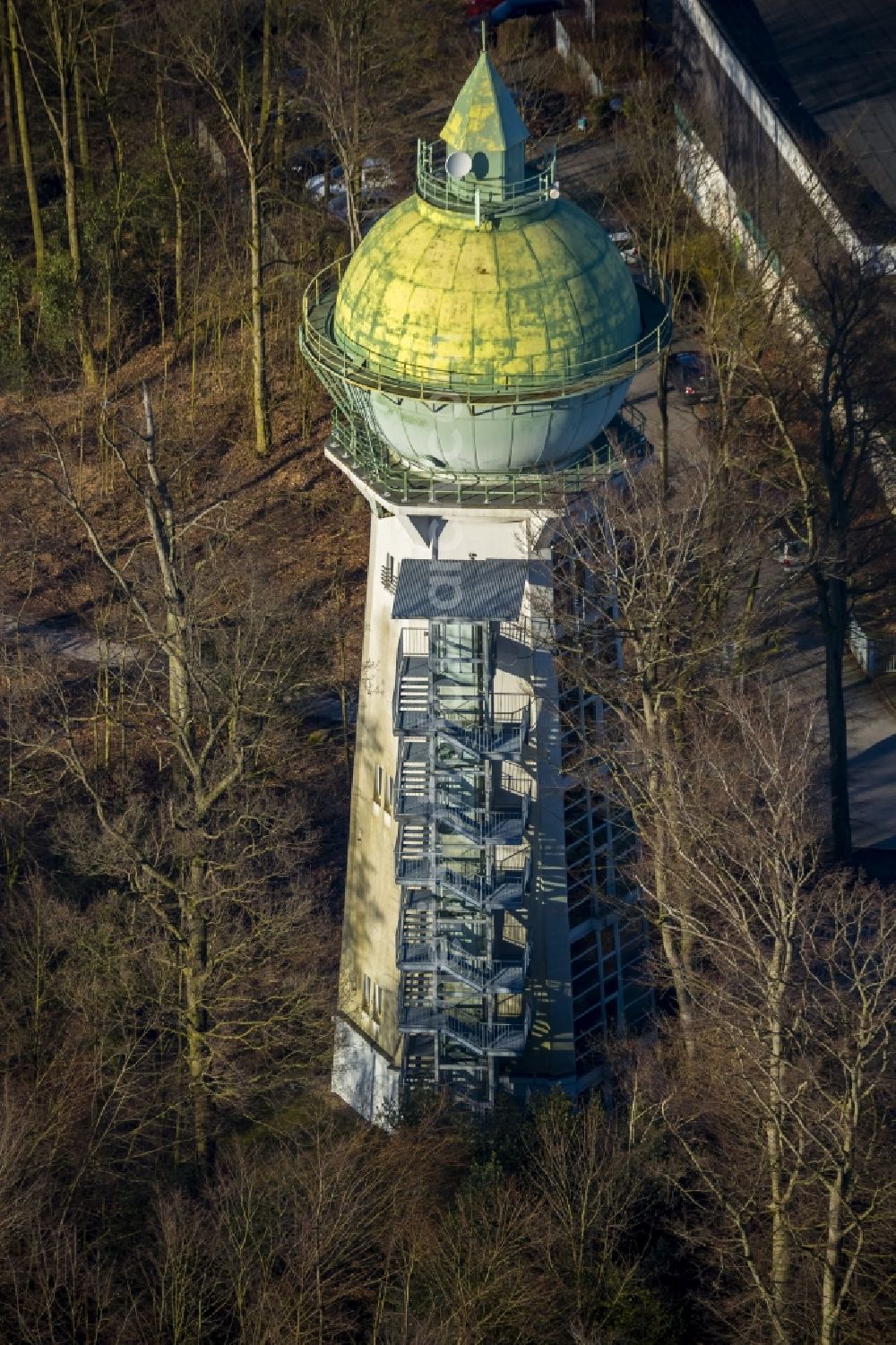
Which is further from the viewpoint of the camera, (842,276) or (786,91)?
(786,91)

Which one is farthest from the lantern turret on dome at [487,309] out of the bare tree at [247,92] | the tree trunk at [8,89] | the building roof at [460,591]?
the tree trunk at [8,89]

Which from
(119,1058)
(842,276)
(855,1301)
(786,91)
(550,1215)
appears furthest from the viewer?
(786,91)

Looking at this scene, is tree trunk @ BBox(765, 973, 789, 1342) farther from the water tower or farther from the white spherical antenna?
the white spherical antenna

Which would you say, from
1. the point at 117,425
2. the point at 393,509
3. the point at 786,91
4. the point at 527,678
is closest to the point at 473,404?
the point at 393,509

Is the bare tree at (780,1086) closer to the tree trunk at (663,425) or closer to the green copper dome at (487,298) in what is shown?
the green copper dome at (487,298)

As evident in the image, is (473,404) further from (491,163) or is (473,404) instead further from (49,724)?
(49,724)

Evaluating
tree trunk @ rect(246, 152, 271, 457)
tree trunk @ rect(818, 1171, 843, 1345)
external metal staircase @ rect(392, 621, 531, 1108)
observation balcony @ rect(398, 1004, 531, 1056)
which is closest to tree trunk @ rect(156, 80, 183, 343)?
tree trunk @ rect(246, 152, 271, 457)

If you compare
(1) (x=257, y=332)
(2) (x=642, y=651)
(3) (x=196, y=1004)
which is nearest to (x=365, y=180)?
(1) (x=257, y=332)
